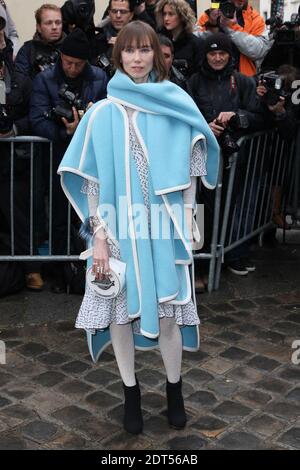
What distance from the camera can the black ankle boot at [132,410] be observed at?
11.5 ft

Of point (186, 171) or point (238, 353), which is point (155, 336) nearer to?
point (186, 171)

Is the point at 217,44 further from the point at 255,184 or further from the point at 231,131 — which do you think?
the point at 255,184

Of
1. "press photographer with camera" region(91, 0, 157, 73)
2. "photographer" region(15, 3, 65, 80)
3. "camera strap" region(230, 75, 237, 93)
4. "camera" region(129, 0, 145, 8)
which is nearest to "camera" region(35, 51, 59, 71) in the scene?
"photographer" region(15, 3, 65, 80)

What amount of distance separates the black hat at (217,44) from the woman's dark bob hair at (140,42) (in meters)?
2.25

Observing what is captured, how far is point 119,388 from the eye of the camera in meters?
4.01

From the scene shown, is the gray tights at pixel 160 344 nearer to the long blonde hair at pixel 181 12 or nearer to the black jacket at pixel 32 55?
the black jacket at pixel 32 55

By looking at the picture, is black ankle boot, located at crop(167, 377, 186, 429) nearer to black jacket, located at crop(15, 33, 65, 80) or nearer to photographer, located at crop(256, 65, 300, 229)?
photographer, located at crop(256, 65, 300, 229)

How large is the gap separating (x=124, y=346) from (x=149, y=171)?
88 centimetres

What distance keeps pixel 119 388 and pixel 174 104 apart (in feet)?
5.61

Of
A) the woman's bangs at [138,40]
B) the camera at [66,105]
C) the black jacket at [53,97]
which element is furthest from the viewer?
the black jacket at [53,97]

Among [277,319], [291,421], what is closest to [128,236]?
[291,421]

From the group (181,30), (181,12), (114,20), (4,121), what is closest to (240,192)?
(181,30)

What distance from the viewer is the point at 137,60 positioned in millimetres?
3199
